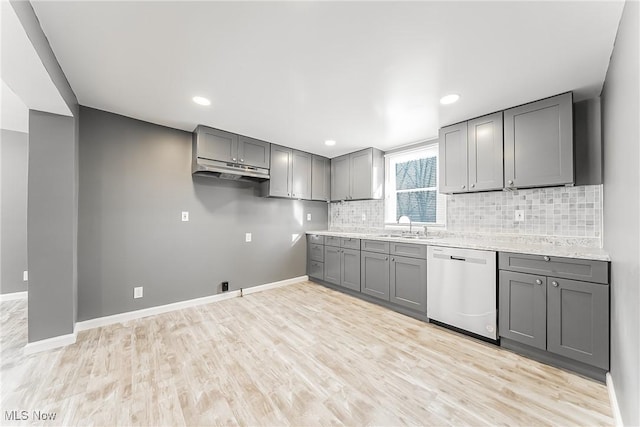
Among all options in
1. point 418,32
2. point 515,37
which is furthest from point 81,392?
point 515,37

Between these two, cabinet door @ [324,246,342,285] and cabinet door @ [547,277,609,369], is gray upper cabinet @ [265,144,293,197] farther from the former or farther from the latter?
cabinet door @ [547,277,609,369]

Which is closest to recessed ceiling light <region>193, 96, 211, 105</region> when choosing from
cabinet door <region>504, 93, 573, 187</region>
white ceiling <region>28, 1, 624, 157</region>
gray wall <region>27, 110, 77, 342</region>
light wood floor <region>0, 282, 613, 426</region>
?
white ceiling <region>28, 1, 624, 157</region>

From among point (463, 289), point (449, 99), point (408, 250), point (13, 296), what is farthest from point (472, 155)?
point (13, 296)

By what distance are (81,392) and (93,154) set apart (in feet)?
7.35

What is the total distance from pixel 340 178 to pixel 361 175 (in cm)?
49

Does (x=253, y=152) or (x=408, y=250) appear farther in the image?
(x=253, y=152)

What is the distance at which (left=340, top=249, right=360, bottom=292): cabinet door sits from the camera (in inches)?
141

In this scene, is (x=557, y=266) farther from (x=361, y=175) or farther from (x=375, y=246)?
(x=361, y=175)

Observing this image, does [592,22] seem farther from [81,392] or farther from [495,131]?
[81,392]

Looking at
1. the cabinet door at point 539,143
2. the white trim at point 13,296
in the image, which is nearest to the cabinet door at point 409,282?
the cabinet door at point 539,143

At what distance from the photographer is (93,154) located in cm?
262

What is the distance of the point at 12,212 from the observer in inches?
133

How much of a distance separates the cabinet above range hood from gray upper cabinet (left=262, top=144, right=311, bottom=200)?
5.6 inches

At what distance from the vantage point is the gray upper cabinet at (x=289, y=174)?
150 inches
